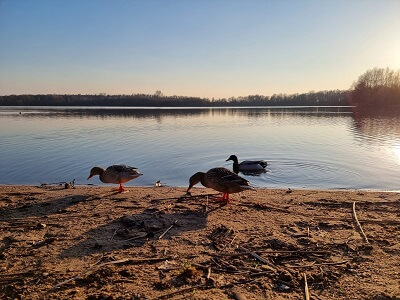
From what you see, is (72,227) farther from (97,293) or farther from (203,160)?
(203,160)

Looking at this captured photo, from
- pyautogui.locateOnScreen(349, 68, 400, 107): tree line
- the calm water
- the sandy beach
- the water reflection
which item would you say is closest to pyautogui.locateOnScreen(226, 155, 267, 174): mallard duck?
the calm water

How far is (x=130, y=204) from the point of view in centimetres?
838

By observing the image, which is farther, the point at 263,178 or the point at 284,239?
the point at 263,178

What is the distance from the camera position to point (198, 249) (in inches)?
210

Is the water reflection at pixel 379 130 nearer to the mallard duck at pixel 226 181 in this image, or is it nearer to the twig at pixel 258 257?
the mallard duck at pixel 226 181

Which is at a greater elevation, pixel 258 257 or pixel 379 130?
pixel 258 257

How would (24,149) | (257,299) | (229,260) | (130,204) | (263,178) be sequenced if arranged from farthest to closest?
(24,149) < (263,178) < (130,204) < (229,260) < (257,299)

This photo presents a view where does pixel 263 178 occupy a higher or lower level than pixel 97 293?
lower

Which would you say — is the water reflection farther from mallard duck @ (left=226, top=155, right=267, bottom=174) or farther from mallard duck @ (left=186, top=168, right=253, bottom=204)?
mallard duck @ (left=186, top=168, right=253, bottom=204)

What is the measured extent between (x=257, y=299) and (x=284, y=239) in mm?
2101

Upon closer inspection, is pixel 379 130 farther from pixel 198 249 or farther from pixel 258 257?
pixel 198 249

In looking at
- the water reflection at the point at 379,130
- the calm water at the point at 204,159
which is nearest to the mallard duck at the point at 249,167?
the calm water at the point at 204,159

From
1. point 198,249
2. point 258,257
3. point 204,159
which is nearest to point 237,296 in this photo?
point 258,257

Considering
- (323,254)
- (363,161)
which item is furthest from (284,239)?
(363,161)
